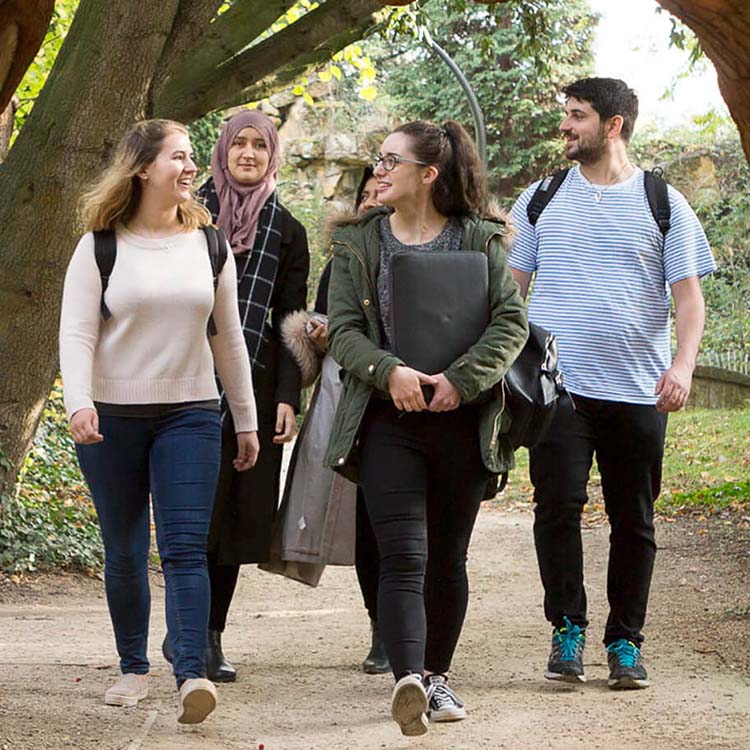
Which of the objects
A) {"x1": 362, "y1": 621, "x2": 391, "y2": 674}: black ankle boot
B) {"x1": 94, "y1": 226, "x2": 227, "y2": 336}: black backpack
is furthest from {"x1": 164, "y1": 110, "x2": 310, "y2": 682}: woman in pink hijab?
{"x1": 94, "y1": 226, "x2": 227, "y2": 336}: black backpack

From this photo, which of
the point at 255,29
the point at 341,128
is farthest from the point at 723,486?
the point at 341,128

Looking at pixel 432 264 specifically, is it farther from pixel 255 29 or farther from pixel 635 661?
pixel 255 29

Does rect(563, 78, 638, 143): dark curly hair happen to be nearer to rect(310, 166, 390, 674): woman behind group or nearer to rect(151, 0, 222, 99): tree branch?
rect(310, 166, 390, 674): woman behind group

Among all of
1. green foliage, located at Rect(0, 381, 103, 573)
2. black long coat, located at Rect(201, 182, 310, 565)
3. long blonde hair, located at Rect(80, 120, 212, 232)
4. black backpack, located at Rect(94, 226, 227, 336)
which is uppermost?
long blonde hair, located at Rect(80, 120, 212, 232)

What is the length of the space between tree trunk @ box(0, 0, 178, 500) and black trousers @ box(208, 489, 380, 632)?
11.1ft

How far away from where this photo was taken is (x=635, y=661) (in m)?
5.48

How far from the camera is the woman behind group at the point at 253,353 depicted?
5578 millimetres

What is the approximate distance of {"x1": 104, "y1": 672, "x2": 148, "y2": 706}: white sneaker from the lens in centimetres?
495

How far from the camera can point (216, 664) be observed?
5559 mm

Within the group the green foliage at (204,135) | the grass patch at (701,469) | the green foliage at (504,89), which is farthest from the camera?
the green foliage at (504,89)

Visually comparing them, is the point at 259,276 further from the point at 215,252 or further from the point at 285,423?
the point at 215,252

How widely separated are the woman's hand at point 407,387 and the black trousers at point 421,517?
16cm

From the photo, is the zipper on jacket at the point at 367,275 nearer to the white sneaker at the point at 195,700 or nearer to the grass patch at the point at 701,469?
the white sneaker at the point at 195,700

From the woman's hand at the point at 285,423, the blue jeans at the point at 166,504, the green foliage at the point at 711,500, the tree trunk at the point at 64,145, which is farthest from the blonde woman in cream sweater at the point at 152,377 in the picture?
the green foliage at the point at 711,500
